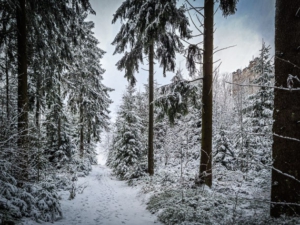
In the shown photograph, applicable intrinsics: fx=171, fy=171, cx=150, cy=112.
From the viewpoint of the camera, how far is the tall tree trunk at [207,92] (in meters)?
5.90

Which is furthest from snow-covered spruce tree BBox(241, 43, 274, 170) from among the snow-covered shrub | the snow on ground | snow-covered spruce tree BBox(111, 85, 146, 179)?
the snow-covered shrub

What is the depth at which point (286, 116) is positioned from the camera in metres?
3.44

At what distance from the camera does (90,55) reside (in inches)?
662

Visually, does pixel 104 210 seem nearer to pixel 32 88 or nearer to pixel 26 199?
pixel 26 199

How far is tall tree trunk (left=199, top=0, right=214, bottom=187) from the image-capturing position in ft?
19.4

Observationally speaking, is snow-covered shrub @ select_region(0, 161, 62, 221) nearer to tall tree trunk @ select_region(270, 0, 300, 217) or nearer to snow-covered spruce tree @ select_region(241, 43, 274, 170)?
tall tree trunk @ select_region(270, 0, 300, 217)

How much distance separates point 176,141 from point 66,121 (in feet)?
32.1

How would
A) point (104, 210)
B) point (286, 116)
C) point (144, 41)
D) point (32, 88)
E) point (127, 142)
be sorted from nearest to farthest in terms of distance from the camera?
point (286, 116) < point (104, 210) < point (144, 41) < point (32, 88) < point (127, 142)

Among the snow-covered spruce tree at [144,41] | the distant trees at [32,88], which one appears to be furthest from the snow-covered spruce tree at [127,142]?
the distant trees at [32,88]

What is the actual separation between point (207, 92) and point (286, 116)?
278 centimetres

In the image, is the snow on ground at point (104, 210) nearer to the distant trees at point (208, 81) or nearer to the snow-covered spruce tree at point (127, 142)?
the distant trees at point (208, 81)

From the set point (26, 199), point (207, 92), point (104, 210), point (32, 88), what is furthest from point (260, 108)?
point (32, 88)

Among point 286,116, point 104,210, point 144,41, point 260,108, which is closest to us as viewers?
point 286,116

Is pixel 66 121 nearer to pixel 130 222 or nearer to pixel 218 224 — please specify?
pixel 130 222
